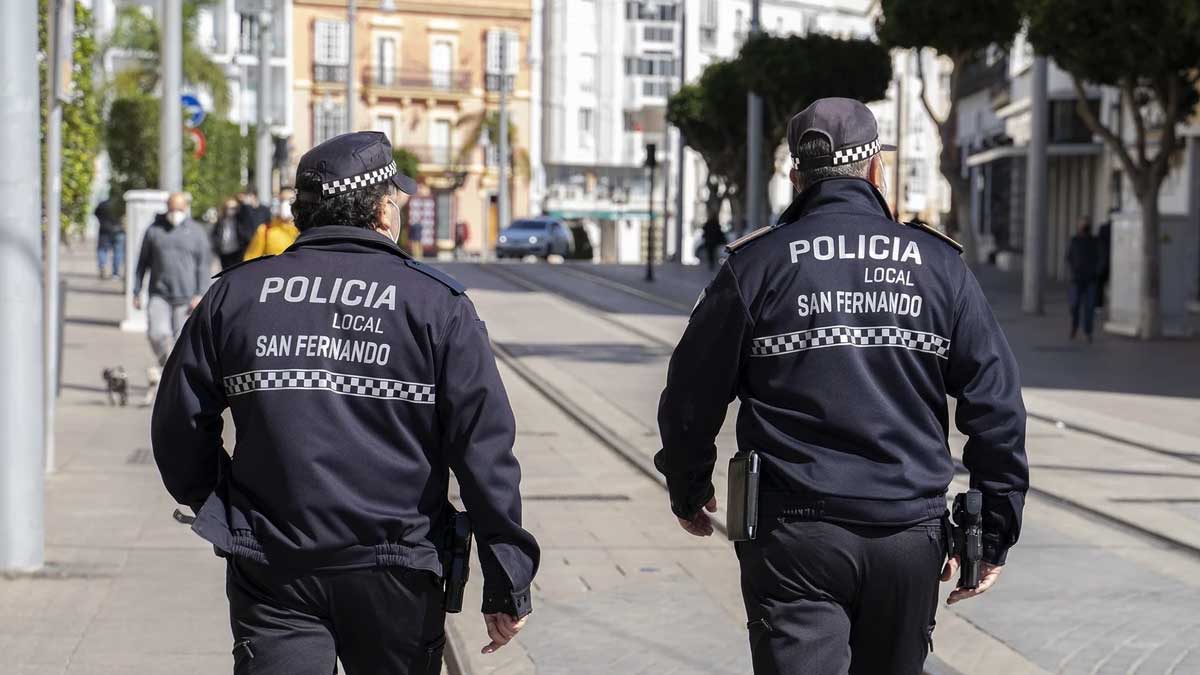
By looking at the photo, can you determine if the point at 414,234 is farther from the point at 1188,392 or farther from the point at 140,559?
the point at 140,559

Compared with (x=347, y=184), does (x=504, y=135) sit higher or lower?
higher

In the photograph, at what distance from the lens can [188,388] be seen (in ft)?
13.2

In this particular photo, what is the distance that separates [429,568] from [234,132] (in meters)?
52.4

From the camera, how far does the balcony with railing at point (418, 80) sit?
Result: 3103 inches

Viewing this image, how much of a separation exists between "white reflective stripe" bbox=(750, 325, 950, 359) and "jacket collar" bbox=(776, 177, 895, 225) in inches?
11.4

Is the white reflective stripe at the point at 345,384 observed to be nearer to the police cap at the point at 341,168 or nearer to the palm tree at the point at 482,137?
the police cap at the point at 341,168

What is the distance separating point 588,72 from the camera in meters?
83.1

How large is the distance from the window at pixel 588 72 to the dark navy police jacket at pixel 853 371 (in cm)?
7926

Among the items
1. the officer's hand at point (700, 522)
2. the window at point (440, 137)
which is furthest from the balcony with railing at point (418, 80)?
the officer's hand at point (700, 522)

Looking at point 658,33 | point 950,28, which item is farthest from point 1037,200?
point 658,33

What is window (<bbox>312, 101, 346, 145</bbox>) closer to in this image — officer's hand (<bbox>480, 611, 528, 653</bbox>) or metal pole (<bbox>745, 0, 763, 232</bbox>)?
metal pole (<bbox>745, 0, 763, 232</bbox>)

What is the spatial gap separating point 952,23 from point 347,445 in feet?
A: 95.1

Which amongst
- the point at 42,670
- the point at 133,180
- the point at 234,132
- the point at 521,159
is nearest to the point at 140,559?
the point at 42,670

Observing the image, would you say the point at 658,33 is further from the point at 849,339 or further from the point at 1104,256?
the point at 849,339
